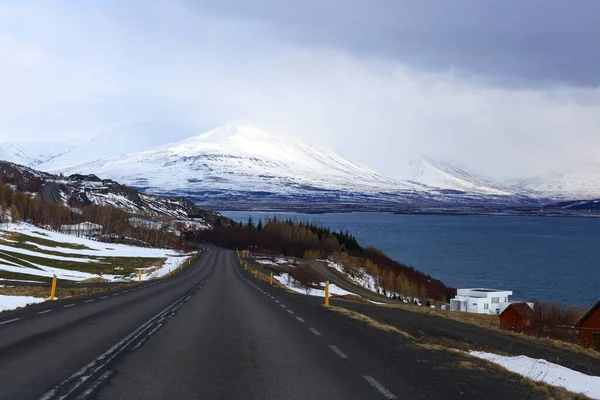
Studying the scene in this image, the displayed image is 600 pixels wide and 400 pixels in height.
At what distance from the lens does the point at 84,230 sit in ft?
575

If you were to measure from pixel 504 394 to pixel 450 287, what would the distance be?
94.6m

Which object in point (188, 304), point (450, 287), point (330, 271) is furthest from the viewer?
point (330, 271)

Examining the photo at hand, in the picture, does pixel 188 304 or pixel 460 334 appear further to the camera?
pixel 188 304

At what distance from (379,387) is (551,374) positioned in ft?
15.8

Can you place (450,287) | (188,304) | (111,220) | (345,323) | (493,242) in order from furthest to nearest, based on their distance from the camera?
(111,220), (493,242), (450,287), (188,304), (345,323)

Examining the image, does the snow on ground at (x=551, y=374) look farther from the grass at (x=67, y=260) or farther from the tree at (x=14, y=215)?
the tree at (x=14, y=215)

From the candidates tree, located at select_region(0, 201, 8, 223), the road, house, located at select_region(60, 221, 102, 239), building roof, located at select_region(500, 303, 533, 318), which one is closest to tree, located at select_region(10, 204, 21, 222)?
tree, located at select_region(0, 201, 8, 223)

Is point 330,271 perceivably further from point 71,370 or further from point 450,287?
point 71,370

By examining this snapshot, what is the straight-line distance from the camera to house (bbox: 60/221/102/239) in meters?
170

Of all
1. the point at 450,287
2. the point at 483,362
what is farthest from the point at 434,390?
the point at 450,287

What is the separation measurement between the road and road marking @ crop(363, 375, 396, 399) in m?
0.02

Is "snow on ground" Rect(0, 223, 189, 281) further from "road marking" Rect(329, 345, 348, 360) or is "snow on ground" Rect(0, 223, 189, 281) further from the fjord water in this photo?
"road marking" Rect(329, 345, 348, 360)

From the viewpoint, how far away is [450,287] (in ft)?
328

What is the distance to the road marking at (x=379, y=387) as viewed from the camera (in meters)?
8.52
